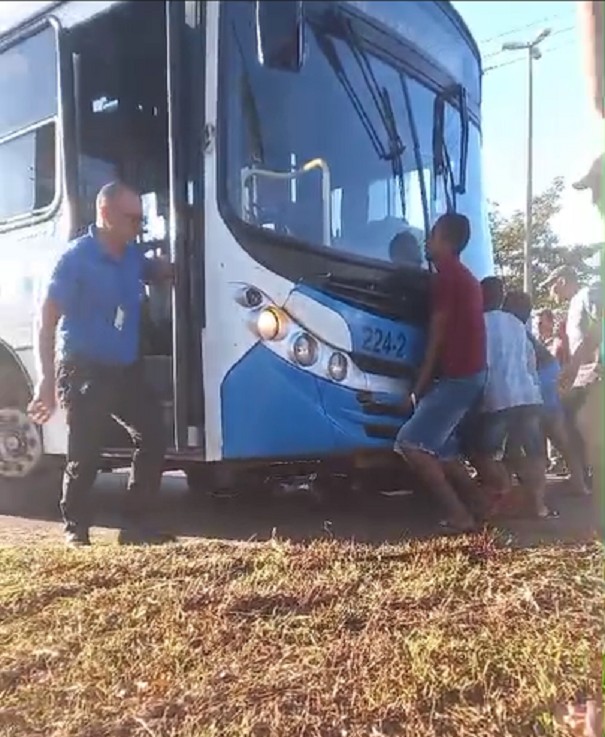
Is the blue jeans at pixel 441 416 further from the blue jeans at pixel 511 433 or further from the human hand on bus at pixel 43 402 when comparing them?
the human hand on bus at pixel 43 402

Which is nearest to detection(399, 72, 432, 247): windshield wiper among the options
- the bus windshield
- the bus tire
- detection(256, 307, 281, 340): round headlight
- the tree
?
the bus windshield

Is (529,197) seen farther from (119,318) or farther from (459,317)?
(119,318)


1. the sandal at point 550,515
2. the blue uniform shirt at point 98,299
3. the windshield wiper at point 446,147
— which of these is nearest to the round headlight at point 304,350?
the blue uniform shirt at point 98,299

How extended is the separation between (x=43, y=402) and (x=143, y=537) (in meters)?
0.37

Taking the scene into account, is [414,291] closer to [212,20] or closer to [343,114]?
[343,114]

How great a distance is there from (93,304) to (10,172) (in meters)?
0.32

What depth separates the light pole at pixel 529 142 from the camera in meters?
1.66

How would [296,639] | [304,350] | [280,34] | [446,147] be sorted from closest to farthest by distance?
A: [280,34] < [304,350] < [446,147] < [296,639]

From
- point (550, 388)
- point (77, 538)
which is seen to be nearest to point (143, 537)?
point (77, 538)

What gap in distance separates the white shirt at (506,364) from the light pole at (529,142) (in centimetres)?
9

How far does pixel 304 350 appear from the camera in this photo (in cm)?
158

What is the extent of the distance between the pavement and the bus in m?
0.11

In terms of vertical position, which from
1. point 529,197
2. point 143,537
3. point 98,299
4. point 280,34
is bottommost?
point 143,537

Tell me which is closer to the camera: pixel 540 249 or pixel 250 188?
pixel 250 188
